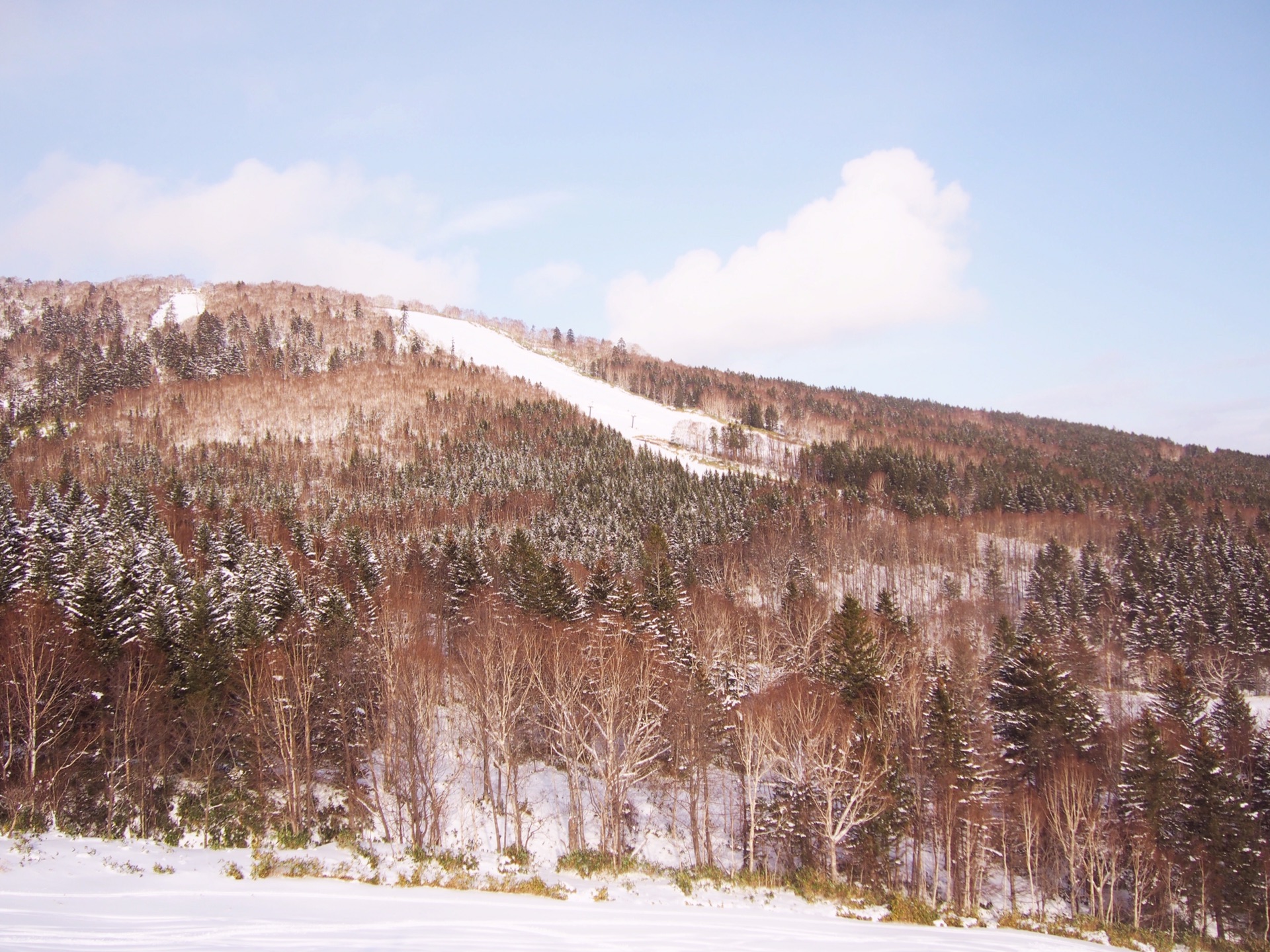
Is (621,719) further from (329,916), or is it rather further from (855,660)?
(329,916)

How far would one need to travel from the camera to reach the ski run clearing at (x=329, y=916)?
9.15m

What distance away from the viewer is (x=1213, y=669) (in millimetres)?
63281

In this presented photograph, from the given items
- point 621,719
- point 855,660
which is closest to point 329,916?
point 621,719

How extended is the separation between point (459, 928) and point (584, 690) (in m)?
21.4

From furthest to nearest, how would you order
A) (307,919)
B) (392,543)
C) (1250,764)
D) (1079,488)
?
(1079,488) → (392,543) → (1250,764) → (307,919)

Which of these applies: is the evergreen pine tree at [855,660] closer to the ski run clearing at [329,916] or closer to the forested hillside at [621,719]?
the forested hillside at [621,719]

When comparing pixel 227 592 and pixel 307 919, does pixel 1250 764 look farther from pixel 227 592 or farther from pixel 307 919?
pixel 227 592

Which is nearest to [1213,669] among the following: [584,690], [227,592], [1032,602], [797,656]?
[1032,602]

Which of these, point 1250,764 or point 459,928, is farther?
point 1250,764

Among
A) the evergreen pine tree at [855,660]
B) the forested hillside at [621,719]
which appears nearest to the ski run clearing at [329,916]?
the forested hillside at [621,719]

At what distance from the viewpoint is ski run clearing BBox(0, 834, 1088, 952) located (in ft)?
30.0

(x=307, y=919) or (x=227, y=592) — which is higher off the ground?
(x=227, y=592)

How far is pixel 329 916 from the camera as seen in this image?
10.7 metres

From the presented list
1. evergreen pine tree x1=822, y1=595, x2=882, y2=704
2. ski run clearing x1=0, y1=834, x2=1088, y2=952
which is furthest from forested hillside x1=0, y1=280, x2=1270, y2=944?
ski run clearing x1=0, y1=834, x2=1088, y2=952
